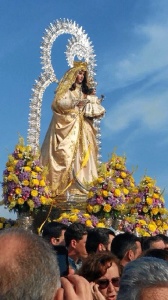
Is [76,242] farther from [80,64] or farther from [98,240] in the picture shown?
[80,64]

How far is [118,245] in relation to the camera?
526cm

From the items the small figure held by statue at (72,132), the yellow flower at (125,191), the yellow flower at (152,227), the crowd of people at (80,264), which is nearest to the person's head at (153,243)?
Answer: the crowd of people at (80,264)

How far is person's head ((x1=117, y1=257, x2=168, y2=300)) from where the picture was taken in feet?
5.84

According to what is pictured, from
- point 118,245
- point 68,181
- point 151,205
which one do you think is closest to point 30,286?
point 118,245

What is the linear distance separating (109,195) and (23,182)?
1.70 m

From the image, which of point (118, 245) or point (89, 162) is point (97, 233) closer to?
point (118, 245)

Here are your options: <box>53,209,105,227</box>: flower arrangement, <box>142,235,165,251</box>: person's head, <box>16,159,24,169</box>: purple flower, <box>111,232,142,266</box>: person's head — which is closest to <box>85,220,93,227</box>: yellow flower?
<box>53,209,105,227</box>: flower arrangement

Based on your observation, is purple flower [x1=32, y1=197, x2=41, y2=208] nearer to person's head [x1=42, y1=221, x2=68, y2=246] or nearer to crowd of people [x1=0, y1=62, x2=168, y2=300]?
crowd of people [x1=0, y1=62, x2=168, y2=300]

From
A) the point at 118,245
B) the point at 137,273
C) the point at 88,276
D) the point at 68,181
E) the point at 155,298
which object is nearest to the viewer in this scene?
the point at 155,298

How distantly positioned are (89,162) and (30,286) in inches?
570

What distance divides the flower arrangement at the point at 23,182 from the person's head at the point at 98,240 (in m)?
5.38

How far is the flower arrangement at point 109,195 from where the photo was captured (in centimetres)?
1024

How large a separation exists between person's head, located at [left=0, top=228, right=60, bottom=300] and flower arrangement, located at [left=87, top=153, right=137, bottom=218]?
840cm

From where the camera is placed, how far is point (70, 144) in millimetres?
16141
